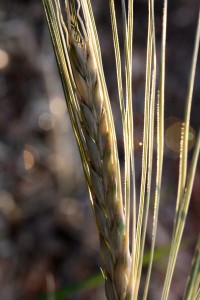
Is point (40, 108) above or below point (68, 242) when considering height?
above

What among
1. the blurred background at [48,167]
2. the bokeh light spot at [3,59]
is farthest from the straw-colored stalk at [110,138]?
the bokeh light spot at [3,59]

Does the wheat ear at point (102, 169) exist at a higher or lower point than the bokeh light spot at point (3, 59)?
A: higher

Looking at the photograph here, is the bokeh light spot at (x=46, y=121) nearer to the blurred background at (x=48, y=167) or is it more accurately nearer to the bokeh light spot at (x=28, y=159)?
the blurred background at (x=48, y=167)

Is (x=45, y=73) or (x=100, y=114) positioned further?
(x=45, y=73)

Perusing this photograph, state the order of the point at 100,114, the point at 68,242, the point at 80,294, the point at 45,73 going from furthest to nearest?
the point at 45,73 < the point at 68,242 < the point at 80,294 < the point at 100,114

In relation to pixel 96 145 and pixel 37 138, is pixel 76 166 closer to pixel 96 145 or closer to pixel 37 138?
pixel 37 138

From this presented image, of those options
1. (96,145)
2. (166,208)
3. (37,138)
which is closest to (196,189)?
(166,208)
